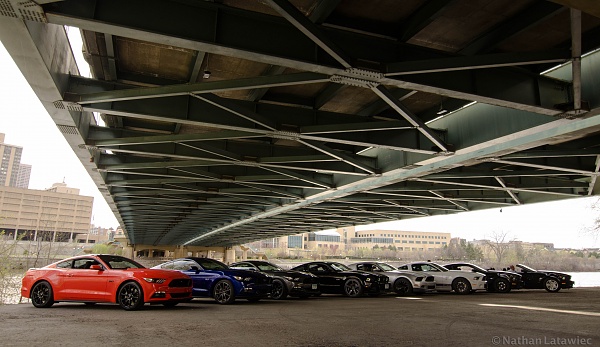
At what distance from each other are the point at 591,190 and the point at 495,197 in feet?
14.0

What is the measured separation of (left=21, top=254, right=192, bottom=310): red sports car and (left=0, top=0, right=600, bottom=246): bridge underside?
3.69 meters

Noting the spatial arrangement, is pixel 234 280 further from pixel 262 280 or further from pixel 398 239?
pixel 398 239

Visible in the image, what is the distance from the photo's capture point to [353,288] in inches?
726

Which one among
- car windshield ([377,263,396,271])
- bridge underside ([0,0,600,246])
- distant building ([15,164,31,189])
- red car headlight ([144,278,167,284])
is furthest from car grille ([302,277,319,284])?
distant building ([15,164,31,189])

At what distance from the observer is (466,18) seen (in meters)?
7.90

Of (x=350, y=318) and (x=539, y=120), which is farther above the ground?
(x=539, y=120)

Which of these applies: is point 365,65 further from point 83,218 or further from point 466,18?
point 83,218

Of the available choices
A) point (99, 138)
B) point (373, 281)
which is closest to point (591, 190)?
point (373, 281)

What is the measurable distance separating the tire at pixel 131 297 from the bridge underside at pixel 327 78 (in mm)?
Result: 4181

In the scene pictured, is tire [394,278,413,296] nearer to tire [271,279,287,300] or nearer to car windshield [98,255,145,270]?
tire [271,279,287,300]

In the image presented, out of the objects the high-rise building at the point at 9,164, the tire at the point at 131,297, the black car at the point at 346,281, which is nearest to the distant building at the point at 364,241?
the high-rise building at the point at 9,164

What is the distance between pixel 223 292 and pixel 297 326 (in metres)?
5.71

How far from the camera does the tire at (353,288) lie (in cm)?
1828

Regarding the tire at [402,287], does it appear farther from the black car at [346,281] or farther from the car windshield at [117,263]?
the car windshield at [117,263]
